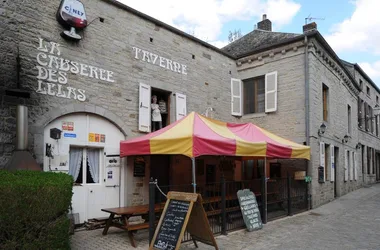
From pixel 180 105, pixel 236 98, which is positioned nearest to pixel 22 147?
pixel 180 105

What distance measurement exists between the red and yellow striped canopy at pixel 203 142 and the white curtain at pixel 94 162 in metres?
0.64

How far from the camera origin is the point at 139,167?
8.47 m

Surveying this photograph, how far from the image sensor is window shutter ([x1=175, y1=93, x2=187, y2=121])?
9773 mm

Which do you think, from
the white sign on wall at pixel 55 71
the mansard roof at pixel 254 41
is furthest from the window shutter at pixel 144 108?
the mansard roof at pixel 254 41

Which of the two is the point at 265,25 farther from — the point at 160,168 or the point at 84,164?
the point at 84,164

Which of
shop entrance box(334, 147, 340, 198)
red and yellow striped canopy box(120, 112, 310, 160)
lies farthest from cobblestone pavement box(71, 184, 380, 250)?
shop entrance box(334, 147, 340, 198)

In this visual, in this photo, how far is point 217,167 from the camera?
10867 millimetres

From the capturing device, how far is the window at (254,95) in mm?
12181

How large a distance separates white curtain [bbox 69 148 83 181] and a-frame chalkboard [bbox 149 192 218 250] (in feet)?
10.1

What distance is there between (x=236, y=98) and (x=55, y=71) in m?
7.06

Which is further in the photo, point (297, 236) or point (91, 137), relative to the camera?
point (91, 137)

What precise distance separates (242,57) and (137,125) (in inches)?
228

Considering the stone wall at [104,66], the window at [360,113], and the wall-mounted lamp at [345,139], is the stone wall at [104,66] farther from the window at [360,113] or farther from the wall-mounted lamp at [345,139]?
the window at [360,113]

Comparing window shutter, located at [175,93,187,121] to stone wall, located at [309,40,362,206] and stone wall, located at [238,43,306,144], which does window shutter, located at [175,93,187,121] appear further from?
stone wall, located at [309,40,362,206]
